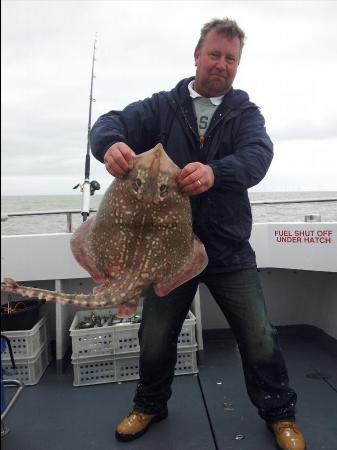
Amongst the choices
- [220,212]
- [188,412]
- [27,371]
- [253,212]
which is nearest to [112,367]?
[27,371]

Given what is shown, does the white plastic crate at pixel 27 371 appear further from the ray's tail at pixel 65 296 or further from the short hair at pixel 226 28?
the short hair at pixel 226 28

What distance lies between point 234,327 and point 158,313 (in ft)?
1.70

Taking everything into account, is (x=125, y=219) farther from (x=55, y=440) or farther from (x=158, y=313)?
(x=55, y=440)

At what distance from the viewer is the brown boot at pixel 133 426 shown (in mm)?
2928

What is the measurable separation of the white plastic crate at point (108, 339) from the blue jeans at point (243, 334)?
35.5 inches

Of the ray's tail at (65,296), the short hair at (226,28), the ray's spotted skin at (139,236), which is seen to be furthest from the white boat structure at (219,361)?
the short hair at (226,28)

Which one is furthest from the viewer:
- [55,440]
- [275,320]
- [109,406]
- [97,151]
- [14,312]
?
[275,320]

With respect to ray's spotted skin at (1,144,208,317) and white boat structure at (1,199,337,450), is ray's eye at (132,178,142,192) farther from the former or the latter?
white boat structure at (1,199,337,450)

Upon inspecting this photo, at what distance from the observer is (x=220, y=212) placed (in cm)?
275

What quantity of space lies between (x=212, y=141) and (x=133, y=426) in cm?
202

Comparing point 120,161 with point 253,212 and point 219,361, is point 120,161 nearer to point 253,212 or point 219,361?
point 219,361

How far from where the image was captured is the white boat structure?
298cm

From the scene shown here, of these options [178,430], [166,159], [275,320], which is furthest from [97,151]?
[275,320]

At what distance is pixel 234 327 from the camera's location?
2836mm
